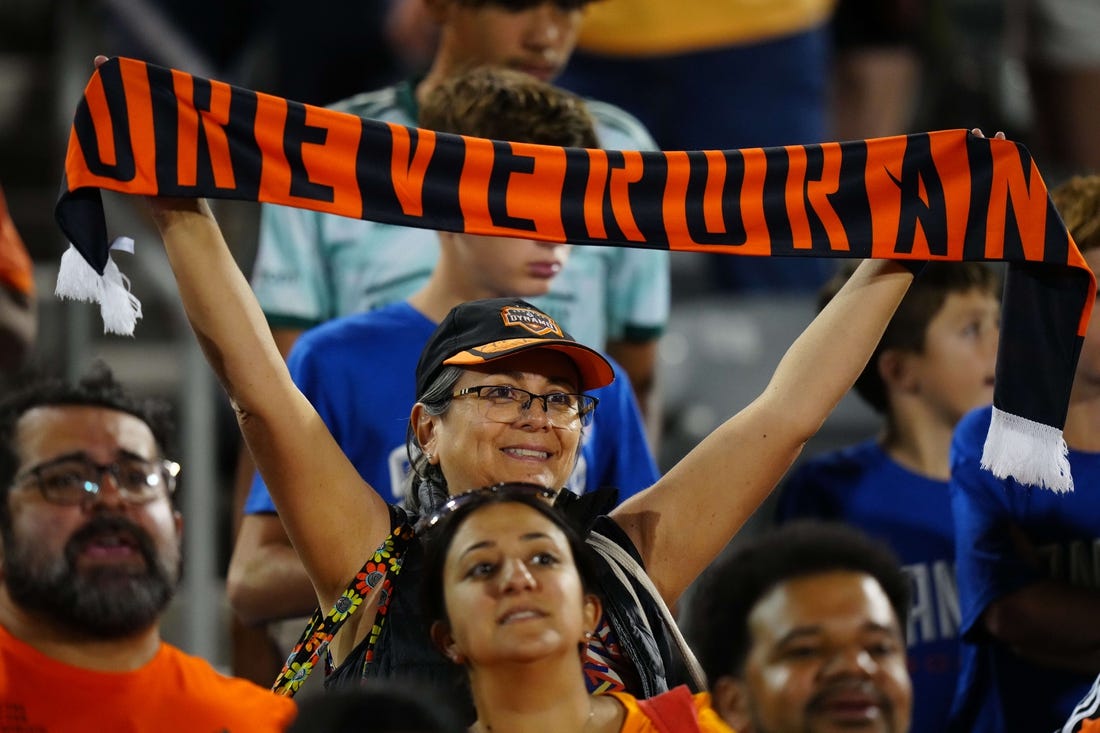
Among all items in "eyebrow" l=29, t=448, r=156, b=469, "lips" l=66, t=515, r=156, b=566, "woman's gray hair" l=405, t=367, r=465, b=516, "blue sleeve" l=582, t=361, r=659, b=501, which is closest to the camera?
"woman's gray hair" l=405, t=367, r=465, b=516

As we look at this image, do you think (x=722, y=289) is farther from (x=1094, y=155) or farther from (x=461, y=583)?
(x=461, y=583)

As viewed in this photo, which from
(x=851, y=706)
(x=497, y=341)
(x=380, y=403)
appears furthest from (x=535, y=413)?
(x=851, y=706)

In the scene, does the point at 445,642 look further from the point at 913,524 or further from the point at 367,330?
the point at 913,524

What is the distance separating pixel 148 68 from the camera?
129 inches

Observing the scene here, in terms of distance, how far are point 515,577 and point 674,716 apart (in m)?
0.33

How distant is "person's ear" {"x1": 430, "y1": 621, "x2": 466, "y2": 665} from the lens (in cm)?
295

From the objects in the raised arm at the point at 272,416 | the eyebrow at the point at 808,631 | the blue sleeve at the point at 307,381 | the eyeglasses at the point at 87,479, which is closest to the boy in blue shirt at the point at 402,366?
the blue sleeve at the point at 307,381

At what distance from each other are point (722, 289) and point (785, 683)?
145 inches

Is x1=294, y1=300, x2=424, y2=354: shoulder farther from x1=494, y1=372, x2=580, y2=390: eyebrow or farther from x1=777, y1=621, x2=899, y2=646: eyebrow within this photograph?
x1=777, y1=621, x2=899, y2=646: eyebrow

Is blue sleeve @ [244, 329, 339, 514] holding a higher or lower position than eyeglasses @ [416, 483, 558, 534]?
higher

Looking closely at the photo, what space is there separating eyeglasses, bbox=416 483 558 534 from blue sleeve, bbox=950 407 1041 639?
1.04 meters

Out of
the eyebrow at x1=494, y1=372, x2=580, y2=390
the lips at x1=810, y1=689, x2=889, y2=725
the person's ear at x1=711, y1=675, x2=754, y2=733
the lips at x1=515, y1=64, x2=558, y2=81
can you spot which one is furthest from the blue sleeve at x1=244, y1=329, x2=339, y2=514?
the lips at x1=810, y1=689, x2=889, y2=725

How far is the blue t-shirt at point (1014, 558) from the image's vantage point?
3.74m

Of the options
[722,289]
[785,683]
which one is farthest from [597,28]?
[785,683]
